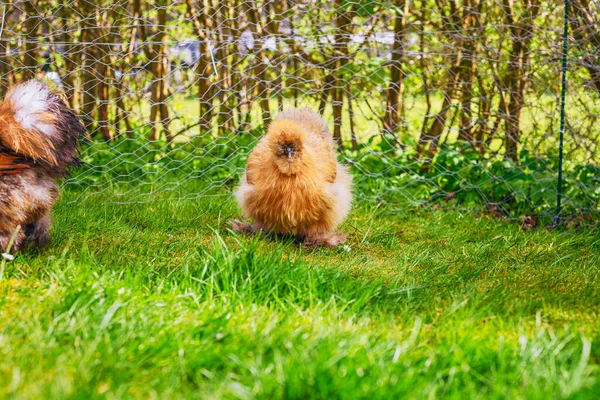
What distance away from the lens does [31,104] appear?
2.84 meters

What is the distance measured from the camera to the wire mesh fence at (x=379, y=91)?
14.6 ft

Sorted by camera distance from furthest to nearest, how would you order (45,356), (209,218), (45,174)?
(209,218) < (45,174) < (45,356)

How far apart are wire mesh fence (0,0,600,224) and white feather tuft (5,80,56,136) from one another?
146cm

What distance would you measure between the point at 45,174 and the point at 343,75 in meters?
2.90

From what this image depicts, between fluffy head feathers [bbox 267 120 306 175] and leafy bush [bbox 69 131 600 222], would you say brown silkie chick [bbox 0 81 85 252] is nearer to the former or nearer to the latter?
fluffy head feathers [bbox 267 120 306 175]

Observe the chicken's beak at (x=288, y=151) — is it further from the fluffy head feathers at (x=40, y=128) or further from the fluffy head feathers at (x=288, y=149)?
the fluffy head feathers at (x=40, y=128)

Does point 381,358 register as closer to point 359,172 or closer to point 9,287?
point 9,287

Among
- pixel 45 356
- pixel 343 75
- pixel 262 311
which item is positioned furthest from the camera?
pixel 343 75

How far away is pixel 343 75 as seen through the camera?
5.15 m

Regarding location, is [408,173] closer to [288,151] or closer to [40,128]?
[288,151]

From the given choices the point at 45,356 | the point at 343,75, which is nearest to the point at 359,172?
the point at 343,75

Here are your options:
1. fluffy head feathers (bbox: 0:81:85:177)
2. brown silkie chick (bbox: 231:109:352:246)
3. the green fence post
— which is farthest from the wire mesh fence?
fluffy head feathers (bbox: 0:81:85:177)

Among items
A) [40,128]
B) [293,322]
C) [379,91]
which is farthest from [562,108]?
[40,128]

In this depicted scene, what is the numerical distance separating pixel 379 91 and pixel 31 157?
319cm
